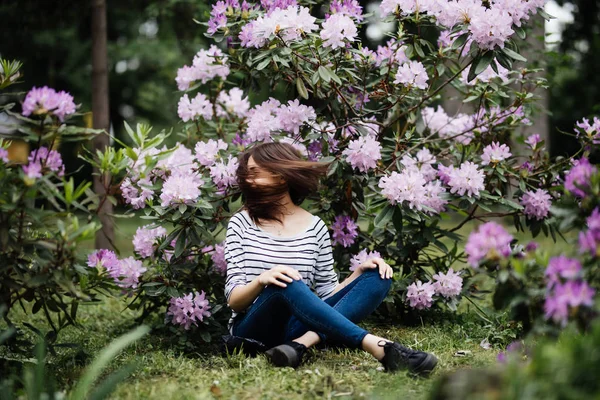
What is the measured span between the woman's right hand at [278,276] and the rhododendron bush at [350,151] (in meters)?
0.54

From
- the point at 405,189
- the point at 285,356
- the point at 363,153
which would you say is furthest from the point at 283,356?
the point at 363,153

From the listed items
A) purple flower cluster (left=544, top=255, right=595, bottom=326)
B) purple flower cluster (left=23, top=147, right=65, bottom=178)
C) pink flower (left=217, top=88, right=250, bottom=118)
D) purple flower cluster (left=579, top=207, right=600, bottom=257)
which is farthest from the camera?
pink flower (left=217, top=88, right=250, bottom=118)

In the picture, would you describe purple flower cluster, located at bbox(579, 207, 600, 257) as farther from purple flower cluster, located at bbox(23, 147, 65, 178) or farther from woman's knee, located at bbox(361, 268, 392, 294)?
purple flower cluster, located at bbox(23, 147, 65, 178)

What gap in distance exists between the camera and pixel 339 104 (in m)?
3.68

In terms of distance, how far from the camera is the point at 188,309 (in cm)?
334

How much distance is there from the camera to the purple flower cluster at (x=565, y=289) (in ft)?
5.96

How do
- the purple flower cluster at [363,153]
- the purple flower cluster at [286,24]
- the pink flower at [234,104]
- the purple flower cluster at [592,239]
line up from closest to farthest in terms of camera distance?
the purple flower cluster at [592,239], the purple flower cluster at [286,24], the purple flower cluster at [363,153], the pink flower at [234,104]

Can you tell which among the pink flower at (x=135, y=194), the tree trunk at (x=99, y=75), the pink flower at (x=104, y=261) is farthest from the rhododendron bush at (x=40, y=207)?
the tree trunk at (x=99, y=75)

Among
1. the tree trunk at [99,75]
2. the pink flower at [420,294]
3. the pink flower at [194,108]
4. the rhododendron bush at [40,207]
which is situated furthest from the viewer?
the tree trunk at [99,75]

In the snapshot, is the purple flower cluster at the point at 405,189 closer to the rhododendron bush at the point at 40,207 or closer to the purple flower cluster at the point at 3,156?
the rhododendron bush at the point at 40,207

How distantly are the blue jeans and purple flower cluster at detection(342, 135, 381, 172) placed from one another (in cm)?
57

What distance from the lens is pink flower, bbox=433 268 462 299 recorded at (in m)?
3.57

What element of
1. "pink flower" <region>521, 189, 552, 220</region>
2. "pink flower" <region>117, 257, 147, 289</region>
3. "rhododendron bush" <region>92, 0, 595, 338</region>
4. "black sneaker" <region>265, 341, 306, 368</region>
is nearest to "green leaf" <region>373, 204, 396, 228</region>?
"rhododendron bush" <region>92, 0, 595, 338</region>

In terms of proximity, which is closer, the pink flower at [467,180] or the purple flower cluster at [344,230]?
the pink flower at [467,180]
